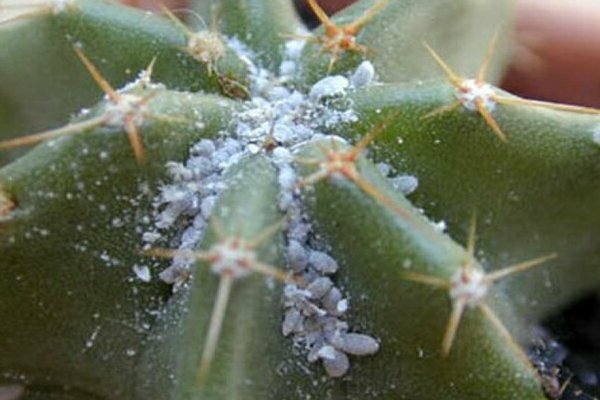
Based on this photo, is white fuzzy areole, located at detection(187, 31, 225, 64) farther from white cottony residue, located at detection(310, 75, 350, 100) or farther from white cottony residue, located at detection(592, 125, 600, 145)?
white cottony residue, located at detection(592, 125, 600, 145)

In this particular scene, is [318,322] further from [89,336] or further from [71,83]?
[71,83]

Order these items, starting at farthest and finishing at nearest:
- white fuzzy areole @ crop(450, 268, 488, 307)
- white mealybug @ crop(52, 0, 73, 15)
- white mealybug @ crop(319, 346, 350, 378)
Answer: white mealybug @ crop(52, 0, 73, 15) < white mealybug @ crop(319, 346, 350, 378) < white fuzzy areole @ crop(450, 268, 488, 307)

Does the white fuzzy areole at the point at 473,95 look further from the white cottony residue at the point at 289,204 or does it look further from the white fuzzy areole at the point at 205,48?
the white fuzzy areole at the point at 205,48

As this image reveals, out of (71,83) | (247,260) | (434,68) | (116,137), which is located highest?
(434,68)

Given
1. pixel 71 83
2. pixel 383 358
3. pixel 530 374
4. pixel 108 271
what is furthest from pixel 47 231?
pixel 530 374

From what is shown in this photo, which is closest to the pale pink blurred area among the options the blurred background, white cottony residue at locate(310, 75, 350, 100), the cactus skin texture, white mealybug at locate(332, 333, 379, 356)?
the blurred background

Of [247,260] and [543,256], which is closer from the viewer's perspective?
[247,260]
